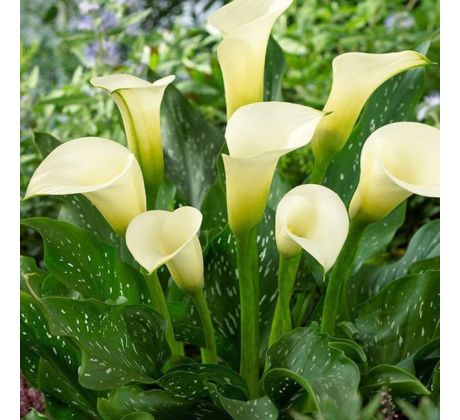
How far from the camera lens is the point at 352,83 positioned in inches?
29.0

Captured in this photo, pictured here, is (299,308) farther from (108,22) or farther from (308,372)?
(108,22)

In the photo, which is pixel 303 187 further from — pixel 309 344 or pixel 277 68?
pixel 277 68

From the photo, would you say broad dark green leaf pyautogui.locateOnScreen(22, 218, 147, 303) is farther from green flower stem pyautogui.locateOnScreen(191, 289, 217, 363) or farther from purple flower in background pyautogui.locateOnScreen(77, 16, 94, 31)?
purple flower in background pyautogui.locateOnScreen(77, 16, 94, 31)

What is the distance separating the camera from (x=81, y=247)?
842 mm

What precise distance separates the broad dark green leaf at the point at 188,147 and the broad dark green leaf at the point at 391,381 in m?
0.43

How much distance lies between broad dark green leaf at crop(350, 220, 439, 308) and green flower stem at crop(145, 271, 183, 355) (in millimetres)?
272

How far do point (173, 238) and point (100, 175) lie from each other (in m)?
0.09

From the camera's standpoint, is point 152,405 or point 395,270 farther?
point 395,270

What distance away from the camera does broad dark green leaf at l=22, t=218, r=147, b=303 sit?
0.83m

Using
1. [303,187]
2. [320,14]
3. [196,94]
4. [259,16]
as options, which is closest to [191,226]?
[303,187]

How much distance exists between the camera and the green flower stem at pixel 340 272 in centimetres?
75

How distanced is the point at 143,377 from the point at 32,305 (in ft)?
0.53

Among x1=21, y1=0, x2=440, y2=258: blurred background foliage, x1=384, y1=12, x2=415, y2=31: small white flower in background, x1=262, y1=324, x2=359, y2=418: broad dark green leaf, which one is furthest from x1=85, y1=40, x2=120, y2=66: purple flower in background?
x1=262, y1=324, x2=359, y2=418: broad dark green leaf

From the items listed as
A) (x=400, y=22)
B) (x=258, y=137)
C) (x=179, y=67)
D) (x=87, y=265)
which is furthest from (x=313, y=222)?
(x=400, y=22)
